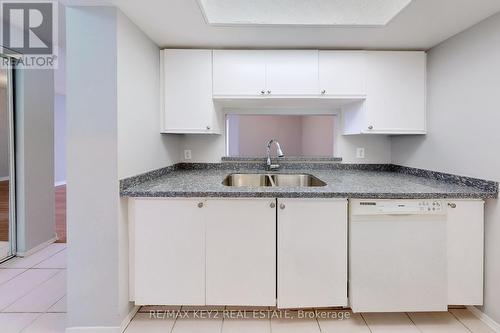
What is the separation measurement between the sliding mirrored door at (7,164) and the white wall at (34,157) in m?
0.04

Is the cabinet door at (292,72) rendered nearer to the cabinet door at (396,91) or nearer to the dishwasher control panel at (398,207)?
the cabinet door at (396,91)

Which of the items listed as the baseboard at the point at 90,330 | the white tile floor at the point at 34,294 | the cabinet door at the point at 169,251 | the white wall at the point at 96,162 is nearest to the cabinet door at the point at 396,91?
the cabinet door at the point at 169,251

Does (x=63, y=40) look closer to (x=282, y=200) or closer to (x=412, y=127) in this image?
(x=282, y=200)

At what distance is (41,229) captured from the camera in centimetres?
300

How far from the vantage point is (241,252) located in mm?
1740

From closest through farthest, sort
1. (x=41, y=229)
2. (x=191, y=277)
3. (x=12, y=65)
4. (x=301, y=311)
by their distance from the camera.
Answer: (x=191, y=277)
(x=301, y=311)
(x=12, y=65)
(x=41, y=229)

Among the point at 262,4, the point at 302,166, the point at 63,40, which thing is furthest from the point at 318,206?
the point at 63,40

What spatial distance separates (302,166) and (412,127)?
993mm

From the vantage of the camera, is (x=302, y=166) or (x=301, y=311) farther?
(x=302, y=166)

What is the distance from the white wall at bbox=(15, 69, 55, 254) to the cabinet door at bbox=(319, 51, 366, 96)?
2803 mm

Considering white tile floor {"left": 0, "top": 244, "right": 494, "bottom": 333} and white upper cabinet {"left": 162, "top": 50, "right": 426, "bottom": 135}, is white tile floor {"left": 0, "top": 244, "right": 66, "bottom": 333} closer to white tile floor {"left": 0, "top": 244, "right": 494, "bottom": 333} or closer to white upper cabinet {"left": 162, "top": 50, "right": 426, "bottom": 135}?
white tile floor {"left": 0, "top": 244, "right": 494, "bottom": 333}

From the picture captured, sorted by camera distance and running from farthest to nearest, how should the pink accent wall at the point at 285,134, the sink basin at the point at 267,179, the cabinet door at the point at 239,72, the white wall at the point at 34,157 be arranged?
the pink accent wall at the point at 285,134 < the white wall at the point at 34,157 < the sink basin at the point at 267,179 < the cabinet door at the point at 239,72

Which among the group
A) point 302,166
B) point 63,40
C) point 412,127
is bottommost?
point 302,166

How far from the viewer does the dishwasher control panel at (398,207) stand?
5.56ft
